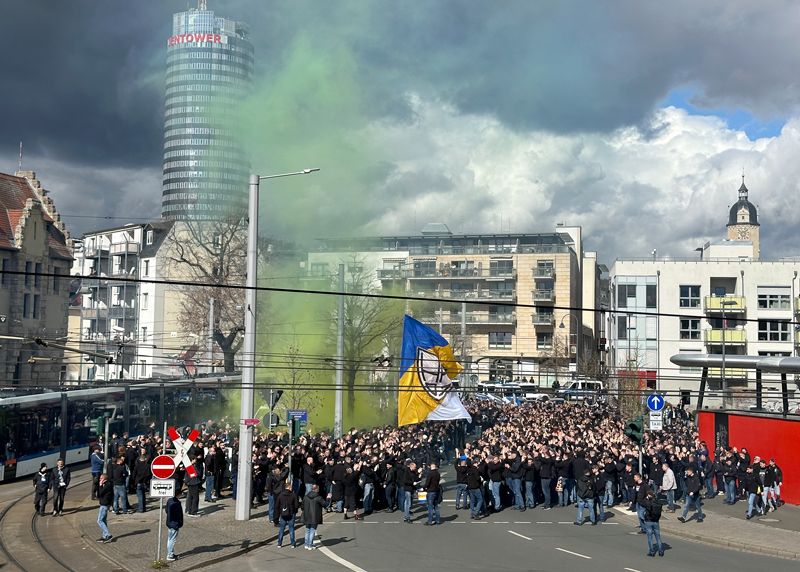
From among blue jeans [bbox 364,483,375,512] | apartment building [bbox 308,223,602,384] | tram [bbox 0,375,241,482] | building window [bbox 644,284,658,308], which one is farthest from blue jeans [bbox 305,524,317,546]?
apartment building [bbox 308,223,602,384]

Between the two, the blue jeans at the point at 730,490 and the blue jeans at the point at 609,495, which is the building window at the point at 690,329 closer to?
the blue jeans at the point at 730,490

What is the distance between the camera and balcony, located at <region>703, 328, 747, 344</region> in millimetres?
72438

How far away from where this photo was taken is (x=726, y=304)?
236ft

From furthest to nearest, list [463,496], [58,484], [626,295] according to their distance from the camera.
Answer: [626,295] < [463,496] < [58,484]

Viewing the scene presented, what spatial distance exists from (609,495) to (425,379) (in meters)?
6.49

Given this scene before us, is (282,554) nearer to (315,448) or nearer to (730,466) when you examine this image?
(315,448)

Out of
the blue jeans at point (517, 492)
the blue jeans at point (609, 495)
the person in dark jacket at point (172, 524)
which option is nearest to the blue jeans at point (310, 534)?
the person in dark jacket at point (172, 524)

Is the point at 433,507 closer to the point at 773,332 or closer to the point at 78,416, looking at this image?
the point at 78,416

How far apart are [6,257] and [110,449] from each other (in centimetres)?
4030

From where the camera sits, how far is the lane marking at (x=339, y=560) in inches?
666

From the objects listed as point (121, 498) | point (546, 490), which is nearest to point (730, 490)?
point (546, 490)

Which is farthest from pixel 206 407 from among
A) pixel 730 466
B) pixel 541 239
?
pixel 541 239

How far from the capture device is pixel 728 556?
1911cm

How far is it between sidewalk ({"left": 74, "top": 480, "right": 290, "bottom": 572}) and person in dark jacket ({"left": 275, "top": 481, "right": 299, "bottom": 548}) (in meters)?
0.71
